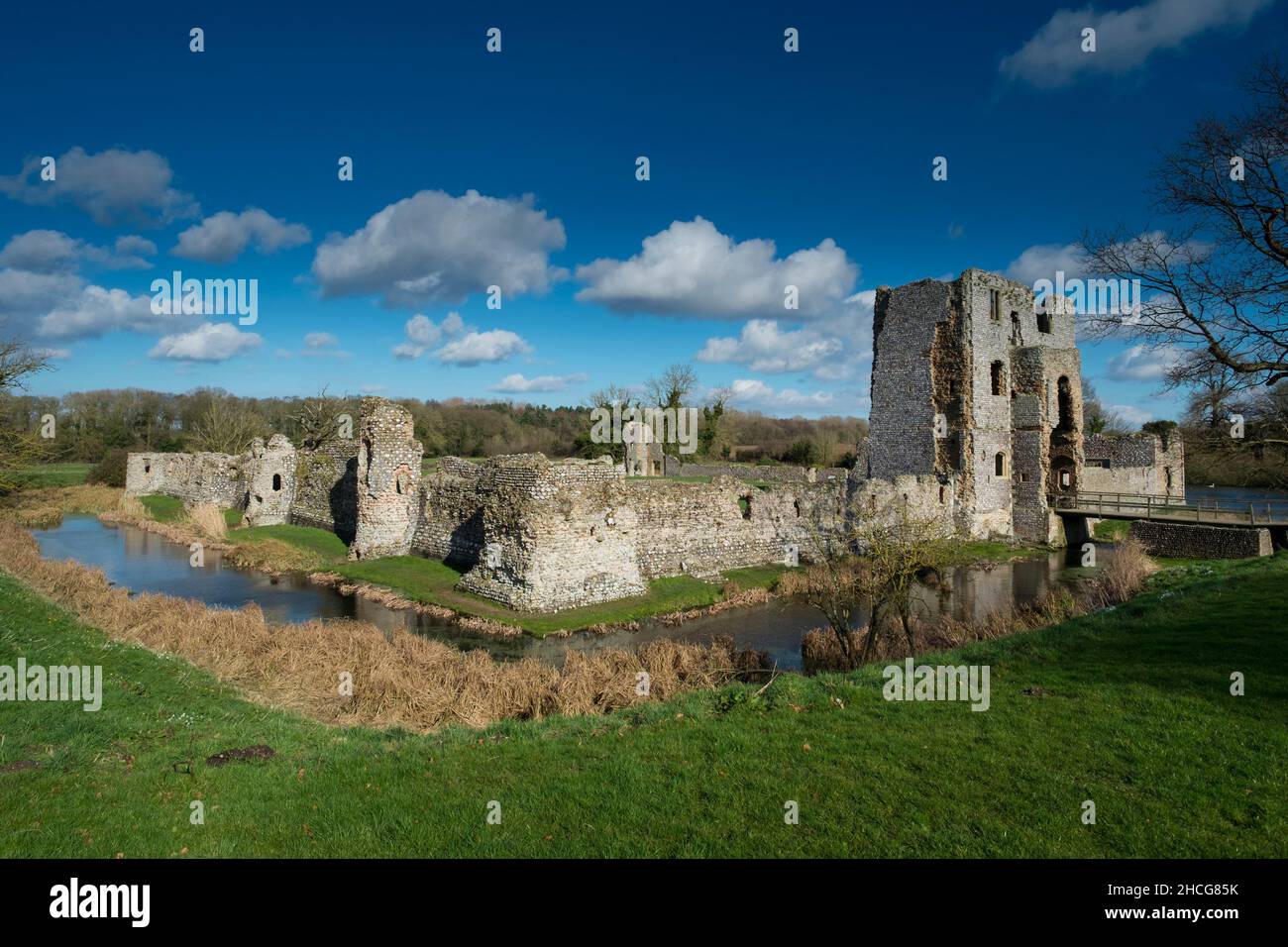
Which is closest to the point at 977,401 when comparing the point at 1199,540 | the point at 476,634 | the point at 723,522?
the point at 1199,540

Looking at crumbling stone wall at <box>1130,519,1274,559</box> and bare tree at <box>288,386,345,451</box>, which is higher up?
bare tree at <box>288,386,345,451</box>

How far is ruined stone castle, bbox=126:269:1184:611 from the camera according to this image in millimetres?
18703

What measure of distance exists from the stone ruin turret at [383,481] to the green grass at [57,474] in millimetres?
25885

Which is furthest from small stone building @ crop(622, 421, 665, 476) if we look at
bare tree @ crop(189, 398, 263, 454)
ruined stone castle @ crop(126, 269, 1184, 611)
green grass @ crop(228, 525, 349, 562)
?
bare tree @ crop(189, 398, 263, 454)

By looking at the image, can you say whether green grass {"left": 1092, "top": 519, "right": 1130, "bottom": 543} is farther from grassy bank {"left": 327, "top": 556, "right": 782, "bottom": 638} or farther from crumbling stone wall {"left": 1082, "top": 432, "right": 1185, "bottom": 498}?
grassy bank {"left": 327, "top": 556, "right": 782, "bottom": 638}

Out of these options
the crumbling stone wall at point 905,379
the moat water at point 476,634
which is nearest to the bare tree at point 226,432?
the moat water at point 476,634

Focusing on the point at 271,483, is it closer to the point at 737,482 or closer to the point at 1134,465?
the point at 737,482

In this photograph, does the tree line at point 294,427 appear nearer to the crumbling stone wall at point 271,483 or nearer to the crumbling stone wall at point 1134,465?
the crumbling stone wall at point 271,483

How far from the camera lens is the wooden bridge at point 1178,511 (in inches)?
1026

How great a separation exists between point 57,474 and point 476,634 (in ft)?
174

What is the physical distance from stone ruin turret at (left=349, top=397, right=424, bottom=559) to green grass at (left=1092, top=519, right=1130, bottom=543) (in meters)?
31.6

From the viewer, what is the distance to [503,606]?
18.1 meters
